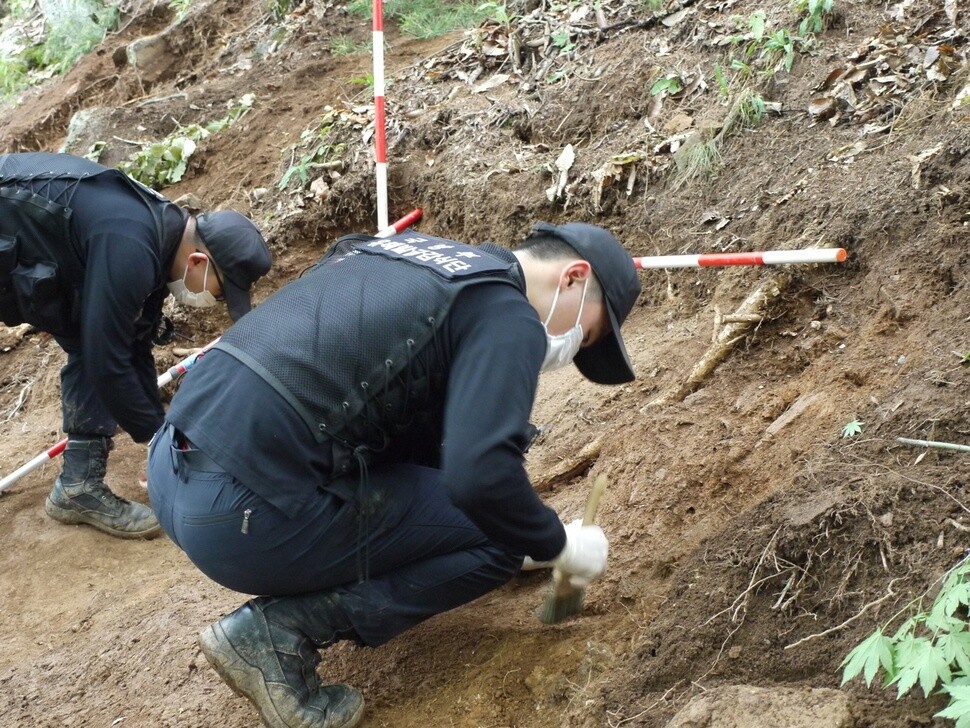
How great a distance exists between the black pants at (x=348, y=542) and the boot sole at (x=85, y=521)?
216cm

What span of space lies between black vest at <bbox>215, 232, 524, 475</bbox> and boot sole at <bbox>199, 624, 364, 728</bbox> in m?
0.66

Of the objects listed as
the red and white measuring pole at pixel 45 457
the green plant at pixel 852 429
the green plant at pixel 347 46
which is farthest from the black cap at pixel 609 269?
the green plant at pixel 347 46

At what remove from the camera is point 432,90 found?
6.57m

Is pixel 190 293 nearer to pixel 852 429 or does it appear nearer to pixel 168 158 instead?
Result: pixel 852 429

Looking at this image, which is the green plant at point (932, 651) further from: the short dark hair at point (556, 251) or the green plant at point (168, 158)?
the green plant at point (168, 158)

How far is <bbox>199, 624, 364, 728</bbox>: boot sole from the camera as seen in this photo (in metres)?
2.66

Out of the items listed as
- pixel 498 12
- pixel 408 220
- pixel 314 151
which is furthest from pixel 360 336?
pixel 498 12

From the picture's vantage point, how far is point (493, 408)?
7.05 feet

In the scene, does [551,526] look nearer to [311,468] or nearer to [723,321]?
[311,468]

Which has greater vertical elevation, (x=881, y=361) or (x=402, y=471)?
(x=402, y=471)

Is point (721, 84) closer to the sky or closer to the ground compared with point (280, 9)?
closer to the ground

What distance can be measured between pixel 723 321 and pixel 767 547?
146 centimetres

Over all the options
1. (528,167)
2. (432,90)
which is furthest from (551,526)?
(432,90)

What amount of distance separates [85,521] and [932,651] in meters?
4.18
